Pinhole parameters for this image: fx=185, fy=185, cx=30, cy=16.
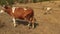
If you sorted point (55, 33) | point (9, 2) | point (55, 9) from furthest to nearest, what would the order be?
point (9, 2) → point (55, 9) → point (55, 33)

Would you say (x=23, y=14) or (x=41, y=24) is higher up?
(x=23, y=14)

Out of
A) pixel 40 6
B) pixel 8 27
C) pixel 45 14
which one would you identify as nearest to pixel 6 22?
pixel 8 27

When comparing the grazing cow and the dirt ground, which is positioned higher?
the grazing cow

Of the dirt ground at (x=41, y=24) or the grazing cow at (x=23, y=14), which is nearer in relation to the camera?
the grazing cow at (x=23, y=14)

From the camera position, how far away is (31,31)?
6.76 meters

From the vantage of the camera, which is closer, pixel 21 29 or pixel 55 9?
pixel 21 29

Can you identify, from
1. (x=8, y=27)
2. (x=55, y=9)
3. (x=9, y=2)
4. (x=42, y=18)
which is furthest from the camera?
(x=9, y=2)

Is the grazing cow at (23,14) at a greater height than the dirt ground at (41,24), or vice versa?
the grazing cow at (23,14)

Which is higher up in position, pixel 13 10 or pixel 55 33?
pixel 13 10

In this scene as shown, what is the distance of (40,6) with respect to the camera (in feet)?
31.8

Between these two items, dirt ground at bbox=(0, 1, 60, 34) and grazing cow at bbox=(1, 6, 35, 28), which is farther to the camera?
dirt ground at bbox=(0, 1, 60, 34)

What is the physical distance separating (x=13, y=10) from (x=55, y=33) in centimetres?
179

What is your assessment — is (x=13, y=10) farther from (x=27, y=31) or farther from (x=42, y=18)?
(x=42, y=18)

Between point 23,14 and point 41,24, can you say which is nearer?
point 23,14
